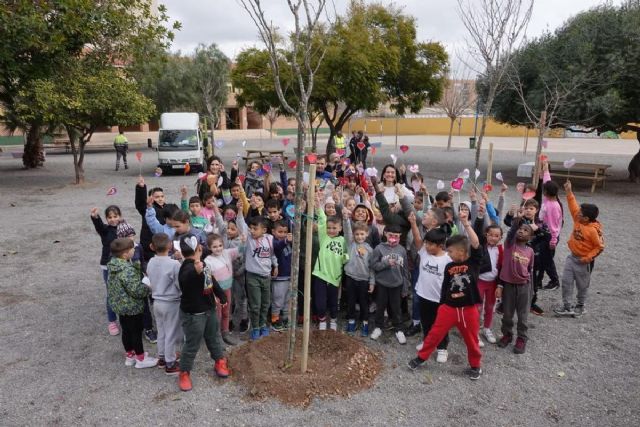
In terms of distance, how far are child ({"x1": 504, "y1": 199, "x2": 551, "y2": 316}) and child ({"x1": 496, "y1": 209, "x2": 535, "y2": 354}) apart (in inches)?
10.1

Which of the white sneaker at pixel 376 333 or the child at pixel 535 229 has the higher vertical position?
the child at pixel 535 229

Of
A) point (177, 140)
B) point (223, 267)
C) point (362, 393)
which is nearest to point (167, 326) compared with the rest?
point (223, 267)

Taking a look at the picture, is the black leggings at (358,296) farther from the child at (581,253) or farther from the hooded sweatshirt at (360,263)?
the child at (581,253)

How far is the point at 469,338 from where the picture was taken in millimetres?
3857

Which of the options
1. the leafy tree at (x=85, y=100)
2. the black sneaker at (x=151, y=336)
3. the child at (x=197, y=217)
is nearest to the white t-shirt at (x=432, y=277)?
the child at (x=197, y=217)

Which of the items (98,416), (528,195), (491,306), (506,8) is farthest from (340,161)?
(98,416)

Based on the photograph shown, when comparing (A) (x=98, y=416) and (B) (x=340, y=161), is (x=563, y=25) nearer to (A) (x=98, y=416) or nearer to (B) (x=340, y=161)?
(B) (x=340, y=161)

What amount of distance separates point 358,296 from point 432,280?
0.89 metres

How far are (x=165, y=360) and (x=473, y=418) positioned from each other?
270 centimetres

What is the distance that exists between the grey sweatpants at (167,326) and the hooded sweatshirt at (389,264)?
1969mm

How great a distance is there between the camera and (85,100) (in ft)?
43.6

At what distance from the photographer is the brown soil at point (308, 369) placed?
368 centimetres

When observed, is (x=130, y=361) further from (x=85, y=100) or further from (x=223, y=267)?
(x=85, y=100)

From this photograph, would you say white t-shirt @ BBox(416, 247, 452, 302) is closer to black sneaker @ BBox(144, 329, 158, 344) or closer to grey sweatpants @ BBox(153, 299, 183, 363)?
grey sweatpants @ BBox(153, 299, 183, 363)
